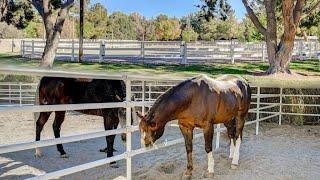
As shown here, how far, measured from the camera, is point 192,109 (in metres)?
4.26

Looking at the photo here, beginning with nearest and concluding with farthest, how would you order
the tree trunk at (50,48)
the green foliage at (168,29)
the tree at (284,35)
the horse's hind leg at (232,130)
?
the horse's hind leg at (232,130) < the tree at (284,35) < the tree trunk at (50,48) < the green foliage at (168,29)

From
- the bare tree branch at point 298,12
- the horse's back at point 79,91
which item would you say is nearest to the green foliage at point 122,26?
the bare tree branch at point 298,12

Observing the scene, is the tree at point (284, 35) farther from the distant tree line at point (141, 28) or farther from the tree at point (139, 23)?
the tree at point (139, 23)

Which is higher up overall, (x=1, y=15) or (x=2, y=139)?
(x=1, y=15)

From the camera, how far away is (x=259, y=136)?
7.66 metres

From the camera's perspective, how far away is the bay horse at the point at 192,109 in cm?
405

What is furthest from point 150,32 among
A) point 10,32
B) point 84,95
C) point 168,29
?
point 84,95

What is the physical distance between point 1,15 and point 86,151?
13201 millimetres

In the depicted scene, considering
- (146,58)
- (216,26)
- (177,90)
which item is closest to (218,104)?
(177,90)

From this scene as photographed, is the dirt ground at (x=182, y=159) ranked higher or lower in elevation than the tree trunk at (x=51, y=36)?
lower

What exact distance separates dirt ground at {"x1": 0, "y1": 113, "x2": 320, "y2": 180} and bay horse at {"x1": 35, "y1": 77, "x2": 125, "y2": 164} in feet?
1.04

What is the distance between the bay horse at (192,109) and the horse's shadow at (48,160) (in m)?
0.92

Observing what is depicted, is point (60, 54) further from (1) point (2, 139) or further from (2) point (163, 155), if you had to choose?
(2) point (163, 155)

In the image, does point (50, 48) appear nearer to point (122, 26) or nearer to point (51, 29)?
point (51, 29)
